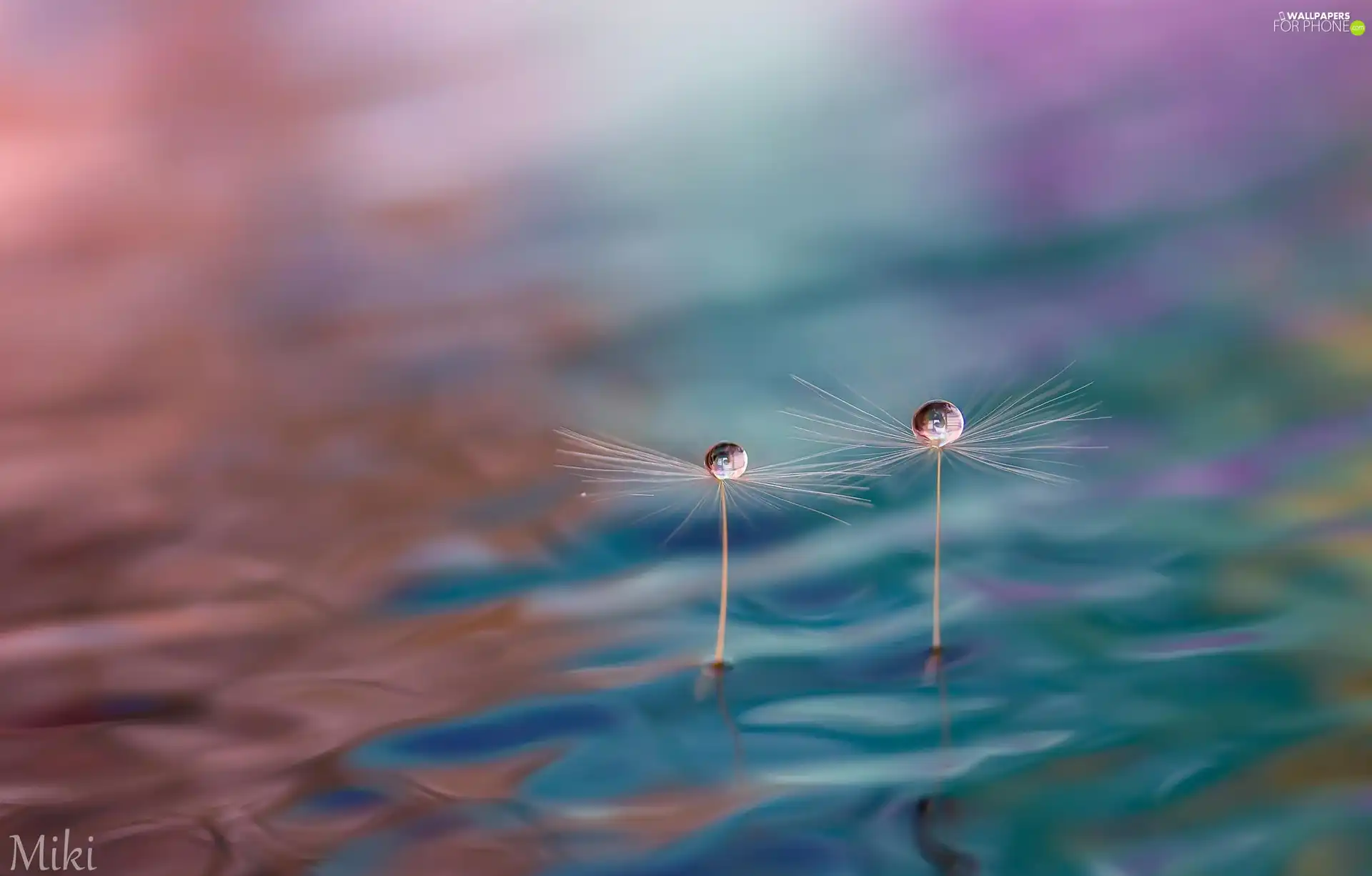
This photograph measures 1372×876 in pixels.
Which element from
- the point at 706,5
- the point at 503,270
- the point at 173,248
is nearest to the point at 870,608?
the point at 503,270

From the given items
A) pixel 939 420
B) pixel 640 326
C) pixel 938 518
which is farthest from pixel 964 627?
pixel 640 326

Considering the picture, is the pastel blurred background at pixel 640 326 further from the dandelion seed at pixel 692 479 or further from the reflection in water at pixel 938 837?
the reflection in water at pixel 938 837

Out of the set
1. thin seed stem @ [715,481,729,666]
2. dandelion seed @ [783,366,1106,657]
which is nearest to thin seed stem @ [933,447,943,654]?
dandelion seed @ [783,366,1106,657]

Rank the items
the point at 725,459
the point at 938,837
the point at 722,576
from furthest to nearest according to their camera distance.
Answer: the point at 722,576
the point at 725,459
the point at 938,837

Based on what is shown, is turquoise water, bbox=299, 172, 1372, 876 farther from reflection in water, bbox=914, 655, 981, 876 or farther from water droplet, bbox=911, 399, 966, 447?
water droplet, bbox=911, 399, 966, 447

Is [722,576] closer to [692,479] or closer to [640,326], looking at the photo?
[692,479]

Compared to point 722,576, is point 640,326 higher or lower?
higher

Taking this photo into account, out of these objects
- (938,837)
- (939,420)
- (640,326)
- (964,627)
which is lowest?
(938,837)
